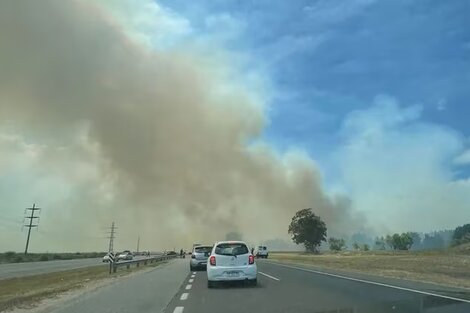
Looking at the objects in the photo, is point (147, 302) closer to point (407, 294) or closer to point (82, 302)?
point (82, 302)

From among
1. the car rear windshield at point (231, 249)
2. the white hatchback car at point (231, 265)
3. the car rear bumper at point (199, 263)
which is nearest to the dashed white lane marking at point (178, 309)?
the white hatchback car at point (231, 265)

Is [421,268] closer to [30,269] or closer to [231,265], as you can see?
[231,265]

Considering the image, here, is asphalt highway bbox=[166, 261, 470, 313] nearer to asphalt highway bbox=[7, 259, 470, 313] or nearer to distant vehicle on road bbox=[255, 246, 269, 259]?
asphalt highway bbox=[7, 259, 470, 313]

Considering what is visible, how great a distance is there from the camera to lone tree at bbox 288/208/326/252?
14088 centimetres

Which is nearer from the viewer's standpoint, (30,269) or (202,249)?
(202,249)

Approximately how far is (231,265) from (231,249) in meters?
0.75

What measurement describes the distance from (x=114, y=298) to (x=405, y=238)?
7664 inches

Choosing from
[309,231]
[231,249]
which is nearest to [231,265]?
[231,249]

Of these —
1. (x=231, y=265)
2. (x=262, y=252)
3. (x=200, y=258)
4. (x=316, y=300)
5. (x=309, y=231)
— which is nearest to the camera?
(x=316, y=300)

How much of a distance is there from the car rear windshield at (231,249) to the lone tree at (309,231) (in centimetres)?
12252

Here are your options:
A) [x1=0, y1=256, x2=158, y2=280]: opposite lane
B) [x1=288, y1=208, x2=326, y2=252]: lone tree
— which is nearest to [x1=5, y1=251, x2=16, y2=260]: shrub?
[x1=0, y1=256, x2=158, y2=280]: opposite lane

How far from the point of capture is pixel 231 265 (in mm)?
20281

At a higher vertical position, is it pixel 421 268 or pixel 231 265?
pixel 421 268

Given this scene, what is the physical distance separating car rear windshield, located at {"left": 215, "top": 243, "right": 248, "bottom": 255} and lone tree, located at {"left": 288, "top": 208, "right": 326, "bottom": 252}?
12252 centimetres
